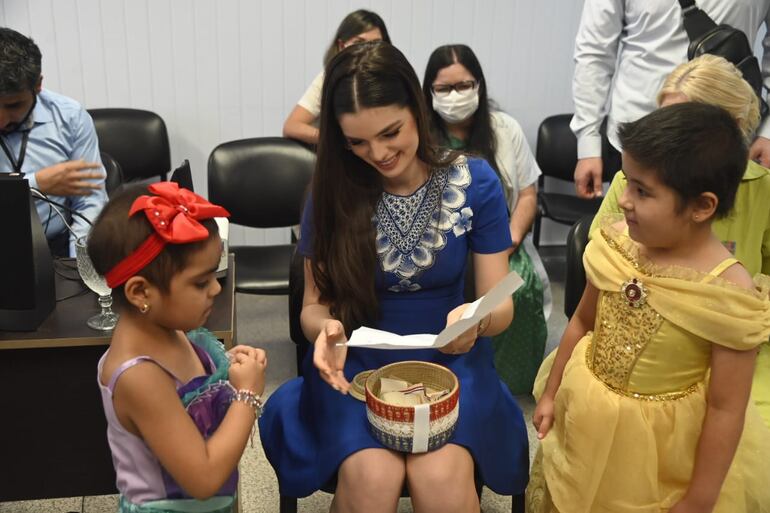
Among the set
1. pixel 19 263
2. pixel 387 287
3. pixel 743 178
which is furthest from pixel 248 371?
pixel 743 178

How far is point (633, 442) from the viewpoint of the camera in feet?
5.00

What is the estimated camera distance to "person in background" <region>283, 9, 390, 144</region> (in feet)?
10.6

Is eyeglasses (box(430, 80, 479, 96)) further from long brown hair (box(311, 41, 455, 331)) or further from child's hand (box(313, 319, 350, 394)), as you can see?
child's hand (box(313, 319, 350, 394))

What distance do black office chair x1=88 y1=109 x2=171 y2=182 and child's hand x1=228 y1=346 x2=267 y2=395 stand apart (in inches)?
95.4

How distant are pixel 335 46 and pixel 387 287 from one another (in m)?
1.81

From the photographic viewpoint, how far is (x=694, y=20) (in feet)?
7.88

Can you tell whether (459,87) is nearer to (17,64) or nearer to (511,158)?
(511,158)

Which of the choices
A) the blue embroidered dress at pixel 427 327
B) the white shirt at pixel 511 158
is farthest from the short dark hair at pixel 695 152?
the white shirt at pixel 511 158

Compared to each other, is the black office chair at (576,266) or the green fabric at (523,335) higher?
the black office chair at (576,266)

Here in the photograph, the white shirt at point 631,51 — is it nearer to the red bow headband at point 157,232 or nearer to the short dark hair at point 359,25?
the short dark hair at point 359,25

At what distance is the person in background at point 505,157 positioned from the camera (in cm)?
271

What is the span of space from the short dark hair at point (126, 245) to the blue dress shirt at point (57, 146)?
1.14 m

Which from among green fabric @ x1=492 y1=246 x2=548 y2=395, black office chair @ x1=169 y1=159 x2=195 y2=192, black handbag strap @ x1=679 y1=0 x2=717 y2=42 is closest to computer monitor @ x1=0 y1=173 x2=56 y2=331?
black office chair @ x1=169 y1=159 x2=195 y2=192

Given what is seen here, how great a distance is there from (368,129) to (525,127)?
2771mm
